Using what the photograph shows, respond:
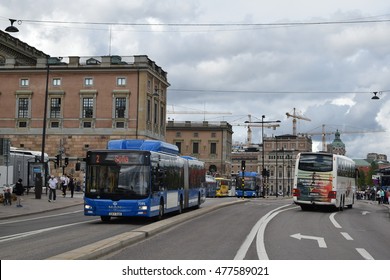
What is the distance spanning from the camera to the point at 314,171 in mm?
34344

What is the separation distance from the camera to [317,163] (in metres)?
34.4

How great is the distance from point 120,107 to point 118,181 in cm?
5508

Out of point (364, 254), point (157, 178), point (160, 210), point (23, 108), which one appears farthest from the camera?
point (23, 108)

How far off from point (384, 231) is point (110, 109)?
58.9 meters

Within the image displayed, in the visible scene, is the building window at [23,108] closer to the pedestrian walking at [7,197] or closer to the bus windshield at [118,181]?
the pedestrian walking at [7,197]

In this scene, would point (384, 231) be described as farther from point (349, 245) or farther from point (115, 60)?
point (115, 60)

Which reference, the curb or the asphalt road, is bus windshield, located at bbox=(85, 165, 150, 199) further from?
the asphalt road

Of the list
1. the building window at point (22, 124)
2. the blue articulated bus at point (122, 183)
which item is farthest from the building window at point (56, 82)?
the blue articulated bus at point (122, 183)

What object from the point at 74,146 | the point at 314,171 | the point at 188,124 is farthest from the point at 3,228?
the point at 188,124

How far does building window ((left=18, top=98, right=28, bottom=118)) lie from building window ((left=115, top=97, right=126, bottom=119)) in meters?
11.9

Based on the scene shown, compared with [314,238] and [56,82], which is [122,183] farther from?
[56,82]

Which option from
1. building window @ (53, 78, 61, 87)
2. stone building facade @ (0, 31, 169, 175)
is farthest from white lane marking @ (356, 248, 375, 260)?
building window @ (53, 78, 61, 87)

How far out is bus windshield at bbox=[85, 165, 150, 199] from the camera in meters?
23.4

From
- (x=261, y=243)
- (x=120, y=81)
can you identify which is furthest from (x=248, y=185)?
(x=261, y=243)
